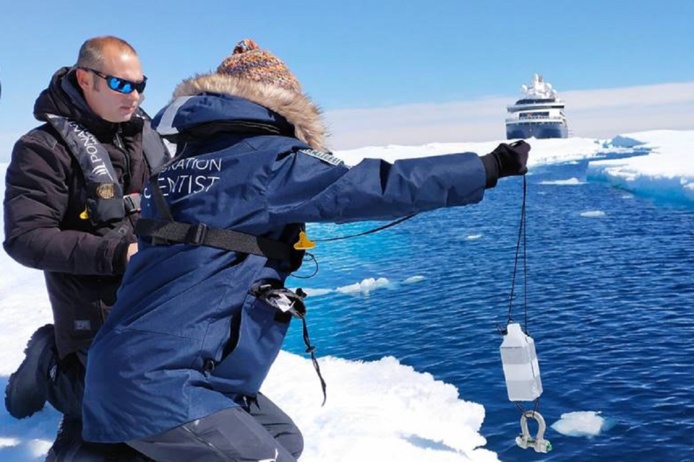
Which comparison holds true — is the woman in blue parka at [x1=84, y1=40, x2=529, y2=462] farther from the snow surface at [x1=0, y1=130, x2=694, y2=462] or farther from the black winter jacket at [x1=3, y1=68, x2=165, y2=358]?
the black winter jacket at [x1=3, y1=68, x2=165, y2=358]

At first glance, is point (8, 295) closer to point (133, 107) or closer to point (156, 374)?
point (133, 107)

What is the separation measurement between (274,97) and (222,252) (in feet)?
1.86

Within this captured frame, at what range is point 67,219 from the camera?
3.27 meters

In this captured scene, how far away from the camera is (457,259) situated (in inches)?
742

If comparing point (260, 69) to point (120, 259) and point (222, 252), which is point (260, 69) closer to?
point (222, 252)

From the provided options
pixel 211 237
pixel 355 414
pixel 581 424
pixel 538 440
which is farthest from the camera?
pixel 581 424

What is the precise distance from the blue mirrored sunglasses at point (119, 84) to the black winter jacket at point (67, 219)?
0.72 feet

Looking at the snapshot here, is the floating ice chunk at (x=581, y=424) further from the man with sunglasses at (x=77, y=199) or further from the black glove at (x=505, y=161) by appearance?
the black glove at (x=505, y=161)

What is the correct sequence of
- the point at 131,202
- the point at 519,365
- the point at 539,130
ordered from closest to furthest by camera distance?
the point at 131,202, the point at 519,365, the point at 539,130

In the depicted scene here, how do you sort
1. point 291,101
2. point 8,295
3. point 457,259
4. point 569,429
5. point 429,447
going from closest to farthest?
point 291,101 → point 429,447 → point 569,429 → point 8,295 → point 457,259

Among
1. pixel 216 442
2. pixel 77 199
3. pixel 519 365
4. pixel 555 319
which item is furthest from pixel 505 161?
pixel 555 319

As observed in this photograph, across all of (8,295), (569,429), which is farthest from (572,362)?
(8,295)

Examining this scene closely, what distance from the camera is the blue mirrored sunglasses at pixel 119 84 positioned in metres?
3.18

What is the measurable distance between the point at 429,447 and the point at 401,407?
1060 mm
